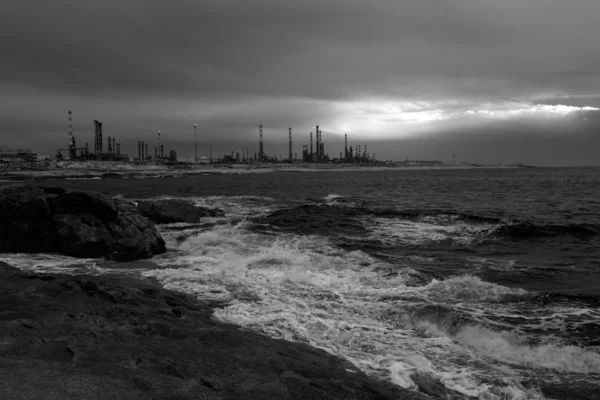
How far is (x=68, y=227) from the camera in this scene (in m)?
15.4

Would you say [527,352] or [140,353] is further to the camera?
[527,352]

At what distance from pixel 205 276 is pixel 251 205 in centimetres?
2517

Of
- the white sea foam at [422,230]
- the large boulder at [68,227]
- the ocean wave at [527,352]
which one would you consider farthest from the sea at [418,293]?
the large boulder at [68,227]

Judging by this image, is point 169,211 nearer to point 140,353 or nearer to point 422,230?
point 422,230

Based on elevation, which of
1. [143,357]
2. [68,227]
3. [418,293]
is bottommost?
[418,293]

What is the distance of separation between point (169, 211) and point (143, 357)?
20.1 metres

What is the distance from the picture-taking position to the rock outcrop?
5.06 m

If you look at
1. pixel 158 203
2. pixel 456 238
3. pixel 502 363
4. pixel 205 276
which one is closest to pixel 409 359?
pixel 502 363

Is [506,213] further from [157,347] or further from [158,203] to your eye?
[157,347]

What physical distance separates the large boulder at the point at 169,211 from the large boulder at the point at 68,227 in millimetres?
8280

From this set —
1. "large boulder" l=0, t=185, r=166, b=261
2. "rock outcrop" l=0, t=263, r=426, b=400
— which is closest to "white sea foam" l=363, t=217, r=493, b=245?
"large boulder" l=0, t=185, r=166, b=261

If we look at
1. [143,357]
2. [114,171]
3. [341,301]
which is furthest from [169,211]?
Result: [114,171]

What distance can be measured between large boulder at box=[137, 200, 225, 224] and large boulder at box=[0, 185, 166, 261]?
8.28m

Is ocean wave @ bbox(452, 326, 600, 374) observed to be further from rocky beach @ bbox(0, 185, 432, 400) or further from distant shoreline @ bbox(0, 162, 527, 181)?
distant shoreline @ bbox(0, 162, 527, 181)
